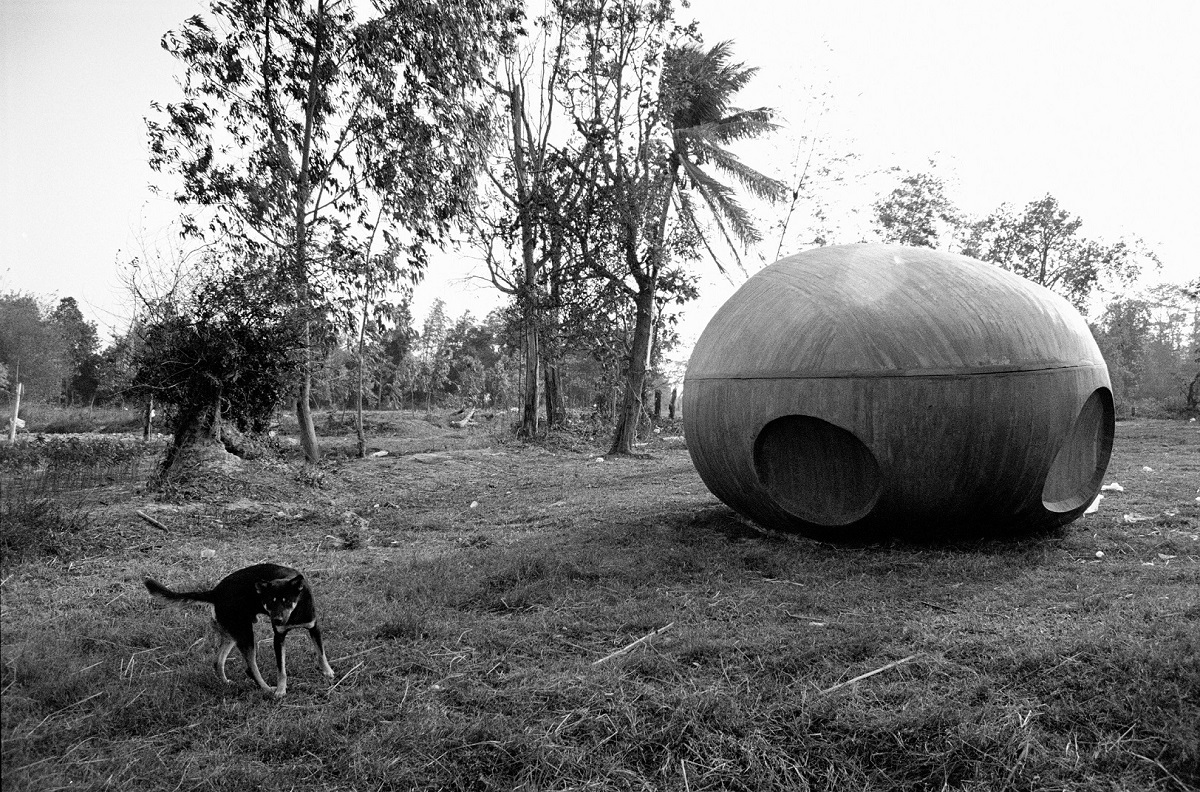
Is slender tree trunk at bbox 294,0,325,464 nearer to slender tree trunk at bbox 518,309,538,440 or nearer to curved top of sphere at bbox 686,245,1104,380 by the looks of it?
slender tree trunk at bbox 518,309,538,440

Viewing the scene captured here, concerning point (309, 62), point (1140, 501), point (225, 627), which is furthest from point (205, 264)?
point (1140, 501)

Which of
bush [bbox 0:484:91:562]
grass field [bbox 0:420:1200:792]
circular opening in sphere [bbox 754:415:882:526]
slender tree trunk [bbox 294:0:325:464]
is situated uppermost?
slender tree trunk [bbox 294:0:325:464]

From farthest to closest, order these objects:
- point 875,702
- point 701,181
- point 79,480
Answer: point 701,181, point 79,480, point 875,702

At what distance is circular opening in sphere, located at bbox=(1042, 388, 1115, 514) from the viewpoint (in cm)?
588

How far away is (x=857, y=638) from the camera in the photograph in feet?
12.2

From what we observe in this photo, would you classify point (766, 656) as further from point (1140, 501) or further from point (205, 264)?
point (205, 264)

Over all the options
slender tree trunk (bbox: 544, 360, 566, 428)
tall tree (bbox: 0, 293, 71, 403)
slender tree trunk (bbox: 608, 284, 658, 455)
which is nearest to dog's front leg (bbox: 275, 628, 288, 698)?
slender tree trunk (bbox: 608, 284, 658, 455)

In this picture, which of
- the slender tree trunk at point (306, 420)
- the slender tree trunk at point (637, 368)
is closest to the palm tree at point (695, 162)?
the slender tree trunk at point (637, 368)

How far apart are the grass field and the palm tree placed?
9.52 meters

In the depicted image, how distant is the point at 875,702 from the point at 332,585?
3689mm

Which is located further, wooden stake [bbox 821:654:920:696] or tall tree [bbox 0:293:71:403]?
tall tree [bbox 0:293:71:403]

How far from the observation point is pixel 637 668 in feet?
11.3

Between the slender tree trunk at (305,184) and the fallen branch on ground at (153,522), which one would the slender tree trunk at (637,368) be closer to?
the slender tree trunk at (305,184)

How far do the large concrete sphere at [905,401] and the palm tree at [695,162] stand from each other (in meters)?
9.28
